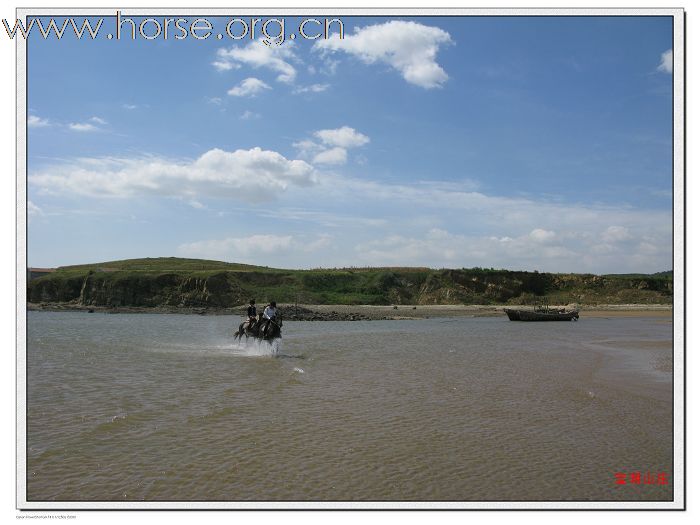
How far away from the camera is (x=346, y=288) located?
10225 cm

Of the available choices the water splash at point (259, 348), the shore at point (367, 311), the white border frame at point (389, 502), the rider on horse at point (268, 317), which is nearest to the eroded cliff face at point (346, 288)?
the shore at point (367, 311)

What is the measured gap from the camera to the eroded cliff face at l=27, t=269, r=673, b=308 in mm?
92062

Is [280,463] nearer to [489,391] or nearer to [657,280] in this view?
[489,391]

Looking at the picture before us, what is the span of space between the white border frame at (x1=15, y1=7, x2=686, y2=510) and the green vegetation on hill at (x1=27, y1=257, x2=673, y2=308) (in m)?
82.2

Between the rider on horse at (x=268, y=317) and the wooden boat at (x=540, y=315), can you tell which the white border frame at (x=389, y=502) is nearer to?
the rider on horse at (x=268, y=317)

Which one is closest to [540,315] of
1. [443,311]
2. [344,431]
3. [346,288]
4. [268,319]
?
[443,311]

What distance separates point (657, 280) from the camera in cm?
10950

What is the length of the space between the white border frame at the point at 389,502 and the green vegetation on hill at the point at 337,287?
270 ft

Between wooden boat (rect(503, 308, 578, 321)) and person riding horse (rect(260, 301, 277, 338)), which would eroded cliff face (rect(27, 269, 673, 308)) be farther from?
person riding horse (rect(260, 301, 277, 338))

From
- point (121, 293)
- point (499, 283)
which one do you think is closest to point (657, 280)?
point (499, 283)

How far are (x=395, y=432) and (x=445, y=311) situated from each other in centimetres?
7047

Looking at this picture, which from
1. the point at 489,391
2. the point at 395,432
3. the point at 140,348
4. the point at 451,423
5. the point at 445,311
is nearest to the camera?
the point at 395,432

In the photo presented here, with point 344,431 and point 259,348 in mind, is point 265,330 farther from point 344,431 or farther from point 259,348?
point 344,431
